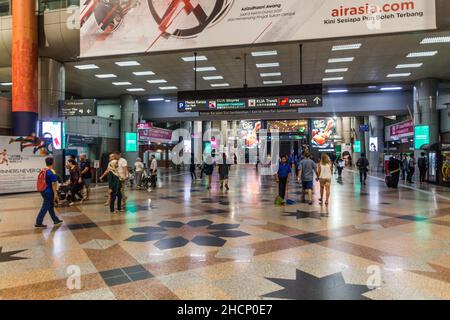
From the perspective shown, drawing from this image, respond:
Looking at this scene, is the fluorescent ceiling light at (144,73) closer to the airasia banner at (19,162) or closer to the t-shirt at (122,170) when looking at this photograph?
the airasia banner at (19,162)

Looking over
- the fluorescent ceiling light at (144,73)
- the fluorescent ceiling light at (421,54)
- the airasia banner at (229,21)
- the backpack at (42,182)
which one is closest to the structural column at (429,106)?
the fluorescent ceiling light at (421,54)

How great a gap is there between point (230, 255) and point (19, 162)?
41.7 ft

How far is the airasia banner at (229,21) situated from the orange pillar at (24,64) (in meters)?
3.95

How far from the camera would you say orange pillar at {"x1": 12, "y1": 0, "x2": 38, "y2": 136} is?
43.1 ft

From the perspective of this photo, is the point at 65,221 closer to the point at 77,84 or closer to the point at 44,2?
the point at 44,2

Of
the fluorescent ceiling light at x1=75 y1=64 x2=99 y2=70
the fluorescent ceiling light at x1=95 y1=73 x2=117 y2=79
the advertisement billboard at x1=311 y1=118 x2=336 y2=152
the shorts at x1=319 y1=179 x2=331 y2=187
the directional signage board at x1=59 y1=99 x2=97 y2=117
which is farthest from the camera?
the advertisement billboard at x1=311 y1=118 x2=336 y2=152

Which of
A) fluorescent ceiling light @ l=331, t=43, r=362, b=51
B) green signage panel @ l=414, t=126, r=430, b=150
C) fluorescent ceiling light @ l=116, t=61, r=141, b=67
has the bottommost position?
green signage panel @ l=414, t=126, r=430, b=150

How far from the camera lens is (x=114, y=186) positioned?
9.76 metres

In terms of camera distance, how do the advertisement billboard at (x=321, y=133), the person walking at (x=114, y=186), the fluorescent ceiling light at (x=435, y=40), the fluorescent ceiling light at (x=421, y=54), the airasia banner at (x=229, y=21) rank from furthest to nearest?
1. the advertisement billboard at (x=321, y=133)
2. the fluorescent ceiling light at (x=421, y=54)
3. the fluorescent ceiling light at (x=435, y=40)
4. the person walking at (x=114, y=186)
5. the airasia banner at (x=229, y=21)

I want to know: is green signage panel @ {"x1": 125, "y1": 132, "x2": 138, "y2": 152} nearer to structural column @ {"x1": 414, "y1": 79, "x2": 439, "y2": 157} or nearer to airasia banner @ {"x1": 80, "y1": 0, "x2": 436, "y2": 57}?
airasia banner @ {"x1": 80, "y1": 0, "x2": 436, "y2": 57}

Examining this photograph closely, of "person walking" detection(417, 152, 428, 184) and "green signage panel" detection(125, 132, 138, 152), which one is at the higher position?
"green signage panel" detection(125, 132, 138, 152)

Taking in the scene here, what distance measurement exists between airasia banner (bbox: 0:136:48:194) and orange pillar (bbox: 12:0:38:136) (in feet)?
1.91

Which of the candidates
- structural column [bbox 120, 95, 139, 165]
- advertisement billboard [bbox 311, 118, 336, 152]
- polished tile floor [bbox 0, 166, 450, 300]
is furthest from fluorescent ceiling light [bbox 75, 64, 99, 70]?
advertisement billboard [bbox 311, 118, 336, 152]

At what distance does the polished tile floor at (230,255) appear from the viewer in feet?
12.9
